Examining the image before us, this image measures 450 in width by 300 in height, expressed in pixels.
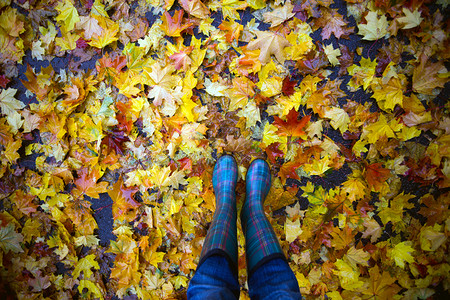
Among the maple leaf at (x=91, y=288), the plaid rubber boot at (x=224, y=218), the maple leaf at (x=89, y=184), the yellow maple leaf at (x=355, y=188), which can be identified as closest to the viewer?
the plaid rubber boot at (x=224, y=218)

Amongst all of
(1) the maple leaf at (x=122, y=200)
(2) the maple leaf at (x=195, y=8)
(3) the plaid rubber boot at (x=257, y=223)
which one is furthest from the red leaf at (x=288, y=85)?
(1) the maple leaf at (x=122, y=200)

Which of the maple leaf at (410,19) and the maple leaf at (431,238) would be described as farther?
the maple leaf at (431,238)

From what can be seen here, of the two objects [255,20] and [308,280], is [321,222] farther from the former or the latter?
[255,20]

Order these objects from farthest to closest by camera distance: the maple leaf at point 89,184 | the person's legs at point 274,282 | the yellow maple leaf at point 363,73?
the maple leaf at point 89,184 → the yellow maple leaf at point 363,73 → the person's legs at point 274,282

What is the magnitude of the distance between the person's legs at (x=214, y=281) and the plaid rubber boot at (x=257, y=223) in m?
0.11

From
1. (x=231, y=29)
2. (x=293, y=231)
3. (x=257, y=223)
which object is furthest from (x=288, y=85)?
(x=293, y=231)

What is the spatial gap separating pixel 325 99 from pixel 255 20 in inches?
25.3

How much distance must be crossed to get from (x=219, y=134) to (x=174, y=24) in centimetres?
72

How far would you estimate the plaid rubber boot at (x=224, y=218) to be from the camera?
1.03 meters

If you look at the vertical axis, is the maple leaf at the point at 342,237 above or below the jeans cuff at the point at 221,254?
below

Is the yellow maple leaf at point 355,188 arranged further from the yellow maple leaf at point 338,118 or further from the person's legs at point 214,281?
the person's legs at point 214,281

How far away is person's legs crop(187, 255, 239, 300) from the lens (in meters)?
0.91

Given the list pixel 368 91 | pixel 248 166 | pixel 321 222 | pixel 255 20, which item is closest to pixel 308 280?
pixel 321 222

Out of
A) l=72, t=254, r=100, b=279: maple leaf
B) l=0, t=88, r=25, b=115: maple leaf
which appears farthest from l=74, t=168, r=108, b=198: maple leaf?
l=0, t=88, r=25, b=115: maple leaf
